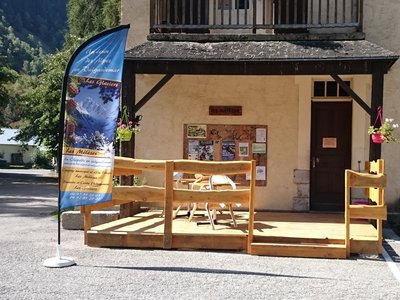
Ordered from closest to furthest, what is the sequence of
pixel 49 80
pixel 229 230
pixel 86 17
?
pixel 229 230, pixel 49 80, pixel 86 17

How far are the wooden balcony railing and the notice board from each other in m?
2.04

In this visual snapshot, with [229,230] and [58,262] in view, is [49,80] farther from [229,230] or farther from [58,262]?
[58,262]

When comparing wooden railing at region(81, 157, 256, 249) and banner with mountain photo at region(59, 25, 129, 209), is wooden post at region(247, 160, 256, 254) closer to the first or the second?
wooden railing at region(81, 157, 256, 249)

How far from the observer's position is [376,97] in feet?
32.0

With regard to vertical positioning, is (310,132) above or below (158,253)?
above

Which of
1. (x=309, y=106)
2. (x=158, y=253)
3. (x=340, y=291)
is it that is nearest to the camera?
(x=340, y=291)

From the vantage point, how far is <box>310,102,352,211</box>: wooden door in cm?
1197

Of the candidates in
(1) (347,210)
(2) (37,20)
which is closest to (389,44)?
(1) (347,210)

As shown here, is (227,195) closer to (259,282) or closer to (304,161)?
(259,282)

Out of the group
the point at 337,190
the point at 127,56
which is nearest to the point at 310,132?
the point at 337,190

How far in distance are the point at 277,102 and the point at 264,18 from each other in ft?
5.65

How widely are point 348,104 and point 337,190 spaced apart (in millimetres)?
1789

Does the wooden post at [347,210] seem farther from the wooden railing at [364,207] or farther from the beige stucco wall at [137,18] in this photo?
the beige stucco wall at [137,18]

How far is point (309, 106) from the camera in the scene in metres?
11.9
